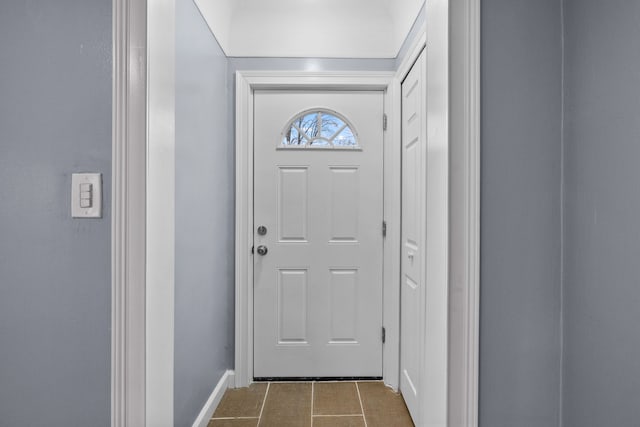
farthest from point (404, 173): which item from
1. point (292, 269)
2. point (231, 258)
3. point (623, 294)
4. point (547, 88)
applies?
point (623, 294)

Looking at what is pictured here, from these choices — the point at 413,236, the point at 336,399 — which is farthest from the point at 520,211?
the point at 336,399

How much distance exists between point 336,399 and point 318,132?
1573 mm

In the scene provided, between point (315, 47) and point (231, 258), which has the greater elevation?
point (315, 47)

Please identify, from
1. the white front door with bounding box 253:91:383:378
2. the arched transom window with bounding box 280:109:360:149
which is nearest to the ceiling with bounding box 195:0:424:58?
the white front door with bounding box 253:91:383:378

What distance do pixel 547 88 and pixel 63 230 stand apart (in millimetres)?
1300

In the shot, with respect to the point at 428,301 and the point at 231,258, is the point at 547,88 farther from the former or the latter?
the point at 231,258

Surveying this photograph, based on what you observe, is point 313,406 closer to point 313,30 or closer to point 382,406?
point 382,406

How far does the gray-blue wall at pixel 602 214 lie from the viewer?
91cm

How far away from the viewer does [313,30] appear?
256 cm

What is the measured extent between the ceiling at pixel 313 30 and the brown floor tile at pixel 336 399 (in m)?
1.99

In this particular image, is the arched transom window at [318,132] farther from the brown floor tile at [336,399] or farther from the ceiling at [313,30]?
the brown floor tile at [336,399]

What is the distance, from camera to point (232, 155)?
8.40 feet

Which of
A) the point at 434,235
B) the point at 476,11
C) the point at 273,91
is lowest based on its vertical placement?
the point at 434,235

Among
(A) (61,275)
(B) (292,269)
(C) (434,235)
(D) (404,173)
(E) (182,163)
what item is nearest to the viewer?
(A) (61,275)
